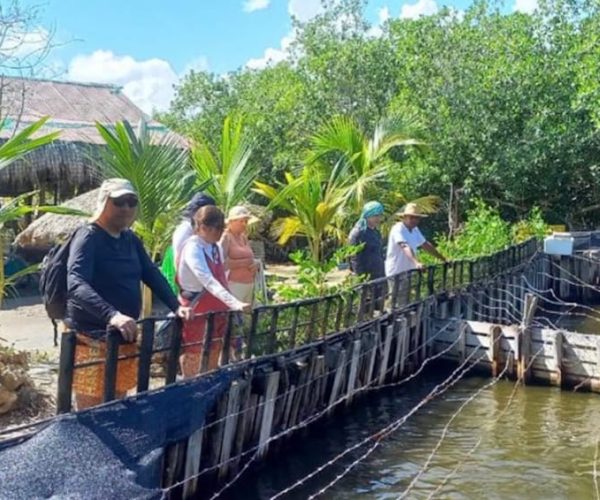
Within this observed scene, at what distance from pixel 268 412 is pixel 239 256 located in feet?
4.39

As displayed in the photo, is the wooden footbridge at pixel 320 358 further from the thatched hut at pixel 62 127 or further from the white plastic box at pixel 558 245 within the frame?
the thatched hut at pixel 62 127

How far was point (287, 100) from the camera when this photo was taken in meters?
20.2

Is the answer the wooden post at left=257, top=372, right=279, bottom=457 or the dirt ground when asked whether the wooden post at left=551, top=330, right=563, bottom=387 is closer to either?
the dirt ground

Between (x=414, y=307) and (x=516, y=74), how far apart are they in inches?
359

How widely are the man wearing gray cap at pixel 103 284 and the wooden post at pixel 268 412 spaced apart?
193 centimetres

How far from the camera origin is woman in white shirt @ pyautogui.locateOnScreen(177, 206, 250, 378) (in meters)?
5.43

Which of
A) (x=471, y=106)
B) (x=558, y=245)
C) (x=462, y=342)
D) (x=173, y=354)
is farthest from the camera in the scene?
(x=471, y=106)

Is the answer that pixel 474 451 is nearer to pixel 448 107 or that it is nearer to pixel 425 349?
pixel 425 349

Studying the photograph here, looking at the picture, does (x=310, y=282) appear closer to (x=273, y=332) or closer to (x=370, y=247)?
(x=370, y=247)

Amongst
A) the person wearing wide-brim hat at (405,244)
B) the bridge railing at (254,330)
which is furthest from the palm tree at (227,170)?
the bridge railing at (254,330)

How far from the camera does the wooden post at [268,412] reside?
21.3 ft

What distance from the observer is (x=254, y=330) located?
19.9ft

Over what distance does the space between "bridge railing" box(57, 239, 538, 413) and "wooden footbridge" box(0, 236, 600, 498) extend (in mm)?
11

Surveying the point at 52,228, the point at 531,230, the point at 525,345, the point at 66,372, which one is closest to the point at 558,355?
the point at 525,345
